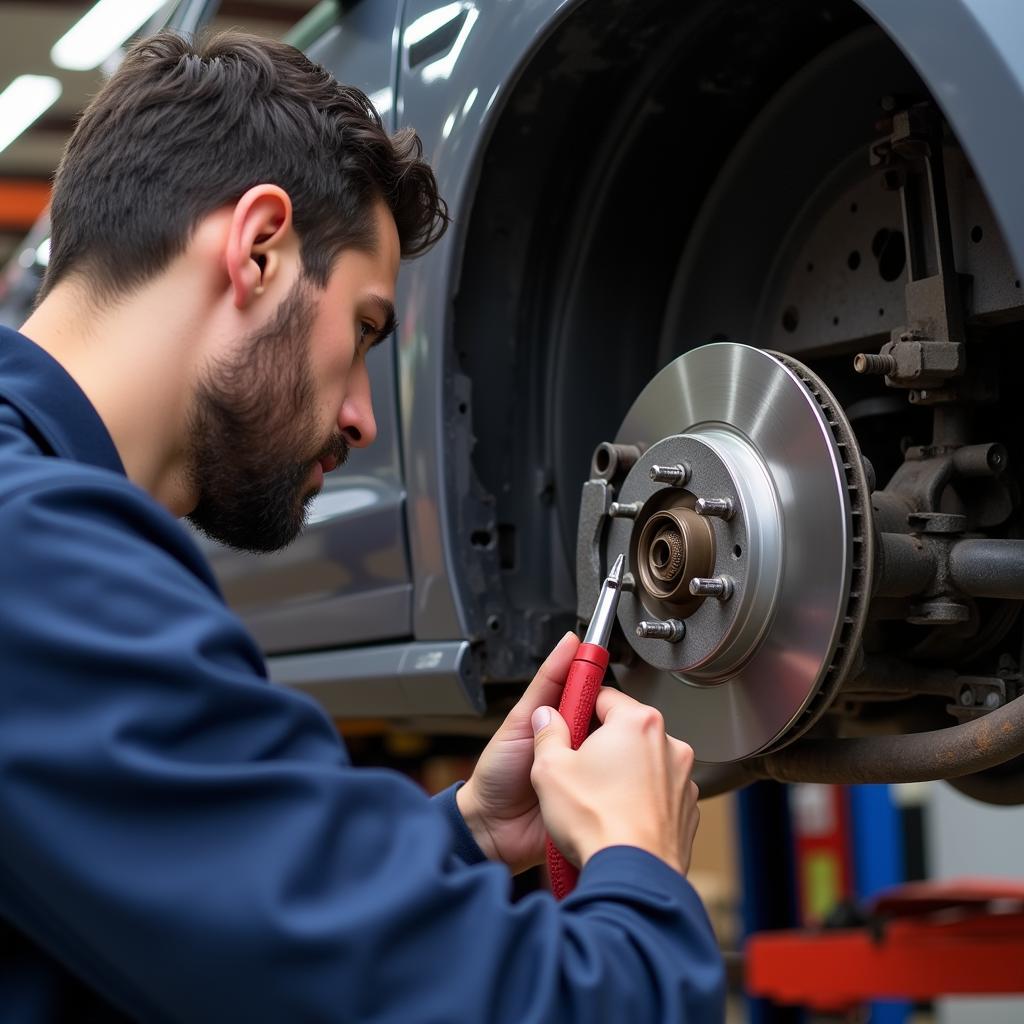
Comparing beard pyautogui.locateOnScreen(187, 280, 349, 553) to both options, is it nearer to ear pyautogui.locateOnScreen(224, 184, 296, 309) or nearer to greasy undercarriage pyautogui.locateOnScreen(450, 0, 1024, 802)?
ear pyautogui.locateOnScreen(224, 184, 296, 309)

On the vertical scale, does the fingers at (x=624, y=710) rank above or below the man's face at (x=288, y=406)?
below

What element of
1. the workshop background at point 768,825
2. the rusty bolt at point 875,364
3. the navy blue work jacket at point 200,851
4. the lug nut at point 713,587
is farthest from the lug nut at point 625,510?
the workshop background at point 768,825

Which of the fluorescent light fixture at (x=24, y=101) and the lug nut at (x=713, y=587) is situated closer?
the lug nut at (x=713, y=587)

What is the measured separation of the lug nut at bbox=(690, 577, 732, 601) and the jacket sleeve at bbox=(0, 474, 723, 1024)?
1.50 feet

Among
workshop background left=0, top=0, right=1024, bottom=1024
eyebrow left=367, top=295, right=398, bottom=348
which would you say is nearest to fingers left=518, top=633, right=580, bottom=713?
eyebrow left=367, top=295, right=398, bottom=348

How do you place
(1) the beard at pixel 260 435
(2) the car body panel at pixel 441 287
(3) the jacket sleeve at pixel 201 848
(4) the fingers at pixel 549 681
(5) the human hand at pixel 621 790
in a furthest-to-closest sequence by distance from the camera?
(2) the car body panel at pixel 441 287
(4) the fingers at pixel 549 681
(1) the beard at pixel 260 435
(5) the human hand at pixel 621 790
(3) the jacket sleeve at pixel 201 848

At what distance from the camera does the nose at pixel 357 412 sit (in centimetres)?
89

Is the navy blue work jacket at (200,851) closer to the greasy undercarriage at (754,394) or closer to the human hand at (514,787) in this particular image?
the human hand at (514,787)

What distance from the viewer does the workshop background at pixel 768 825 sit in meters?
2.84

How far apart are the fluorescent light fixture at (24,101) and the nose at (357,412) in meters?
5.98

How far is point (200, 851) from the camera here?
560mm

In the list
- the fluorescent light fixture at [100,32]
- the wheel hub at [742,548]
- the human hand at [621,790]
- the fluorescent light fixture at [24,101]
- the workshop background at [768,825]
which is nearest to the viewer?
the human hand at [621,790]

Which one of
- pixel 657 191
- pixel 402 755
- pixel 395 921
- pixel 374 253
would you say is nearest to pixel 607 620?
pixel 374 253

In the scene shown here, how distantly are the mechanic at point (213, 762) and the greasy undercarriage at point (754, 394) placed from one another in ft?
0.89
